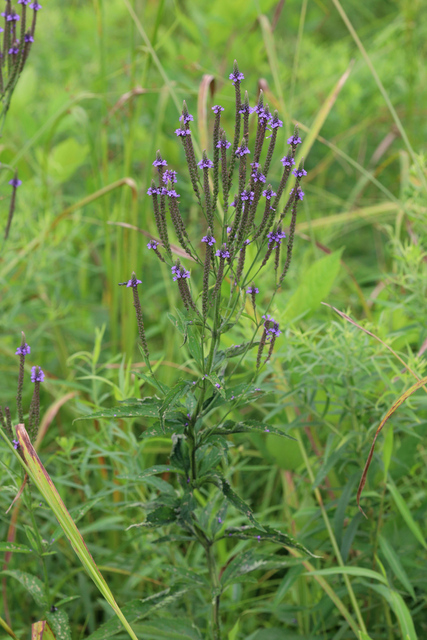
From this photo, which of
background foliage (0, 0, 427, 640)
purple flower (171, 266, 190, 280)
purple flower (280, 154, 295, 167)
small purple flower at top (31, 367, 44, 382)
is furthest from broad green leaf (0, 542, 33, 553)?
purple flower (280, 154, 295, 167)

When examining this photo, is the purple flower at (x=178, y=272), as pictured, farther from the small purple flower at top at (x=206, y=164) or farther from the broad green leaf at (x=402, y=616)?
the broad green leaf at (x=402, y=616)

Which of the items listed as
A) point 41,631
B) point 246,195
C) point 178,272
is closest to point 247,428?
point 178,272

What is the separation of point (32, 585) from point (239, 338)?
0.79m

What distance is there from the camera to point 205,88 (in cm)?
186

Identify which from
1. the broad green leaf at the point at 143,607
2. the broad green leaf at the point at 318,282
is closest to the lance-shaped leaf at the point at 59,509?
the broad green leaf at the point at 143,607

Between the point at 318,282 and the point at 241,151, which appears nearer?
the point at 241,151

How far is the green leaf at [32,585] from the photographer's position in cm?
126

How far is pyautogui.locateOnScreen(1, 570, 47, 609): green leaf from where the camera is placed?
126 centimetres

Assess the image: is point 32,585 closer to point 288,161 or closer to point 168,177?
point 168,177

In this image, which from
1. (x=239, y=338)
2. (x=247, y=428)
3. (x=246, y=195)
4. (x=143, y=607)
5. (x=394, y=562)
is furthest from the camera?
(x=239, y=338)

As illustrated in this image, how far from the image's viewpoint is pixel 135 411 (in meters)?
1.12

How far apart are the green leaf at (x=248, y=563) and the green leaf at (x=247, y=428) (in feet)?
1.05

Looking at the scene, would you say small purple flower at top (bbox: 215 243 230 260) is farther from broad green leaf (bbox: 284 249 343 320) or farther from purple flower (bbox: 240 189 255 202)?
broad green leaf (bbox: 284 249 343 320)

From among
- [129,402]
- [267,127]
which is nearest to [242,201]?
[267,127]
